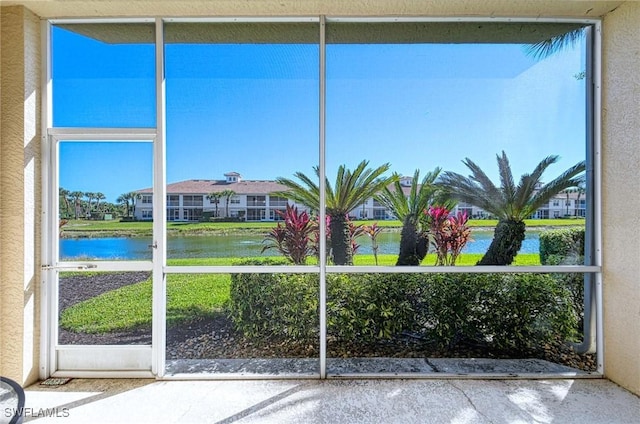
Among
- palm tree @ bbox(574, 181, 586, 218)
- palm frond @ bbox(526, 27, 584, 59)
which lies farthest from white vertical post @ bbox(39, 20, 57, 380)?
palm tree @ bbox(574, 181, 586, 218)

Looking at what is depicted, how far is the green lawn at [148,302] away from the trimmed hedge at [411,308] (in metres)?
0.17

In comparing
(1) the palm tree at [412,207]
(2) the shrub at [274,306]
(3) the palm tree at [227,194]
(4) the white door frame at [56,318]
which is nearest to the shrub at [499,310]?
(1) the palm tree at [412,207]

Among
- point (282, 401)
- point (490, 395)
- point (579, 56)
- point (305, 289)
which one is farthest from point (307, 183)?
point (579, 56)

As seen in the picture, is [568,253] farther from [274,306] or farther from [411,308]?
[274,306]

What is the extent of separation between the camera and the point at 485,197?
2.77 metres

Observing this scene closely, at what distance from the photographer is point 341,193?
2.72 metres

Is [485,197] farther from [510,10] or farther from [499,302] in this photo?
[510,10]

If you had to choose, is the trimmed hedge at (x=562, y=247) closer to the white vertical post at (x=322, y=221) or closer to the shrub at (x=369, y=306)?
the shrub at (x=369, y=306)

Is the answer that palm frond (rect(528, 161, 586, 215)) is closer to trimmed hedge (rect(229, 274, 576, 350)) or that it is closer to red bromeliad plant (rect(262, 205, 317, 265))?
trimmed hedge (rect(229, 274, 576, 350))

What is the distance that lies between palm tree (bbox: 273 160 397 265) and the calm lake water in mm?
185

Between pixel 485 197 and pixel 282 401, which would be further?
pixel 485 197

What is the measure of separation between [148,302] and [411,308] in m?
2.36

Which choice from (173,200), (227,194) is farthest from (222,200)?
(173,200)

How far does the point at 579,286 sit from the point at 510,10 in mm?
2509
